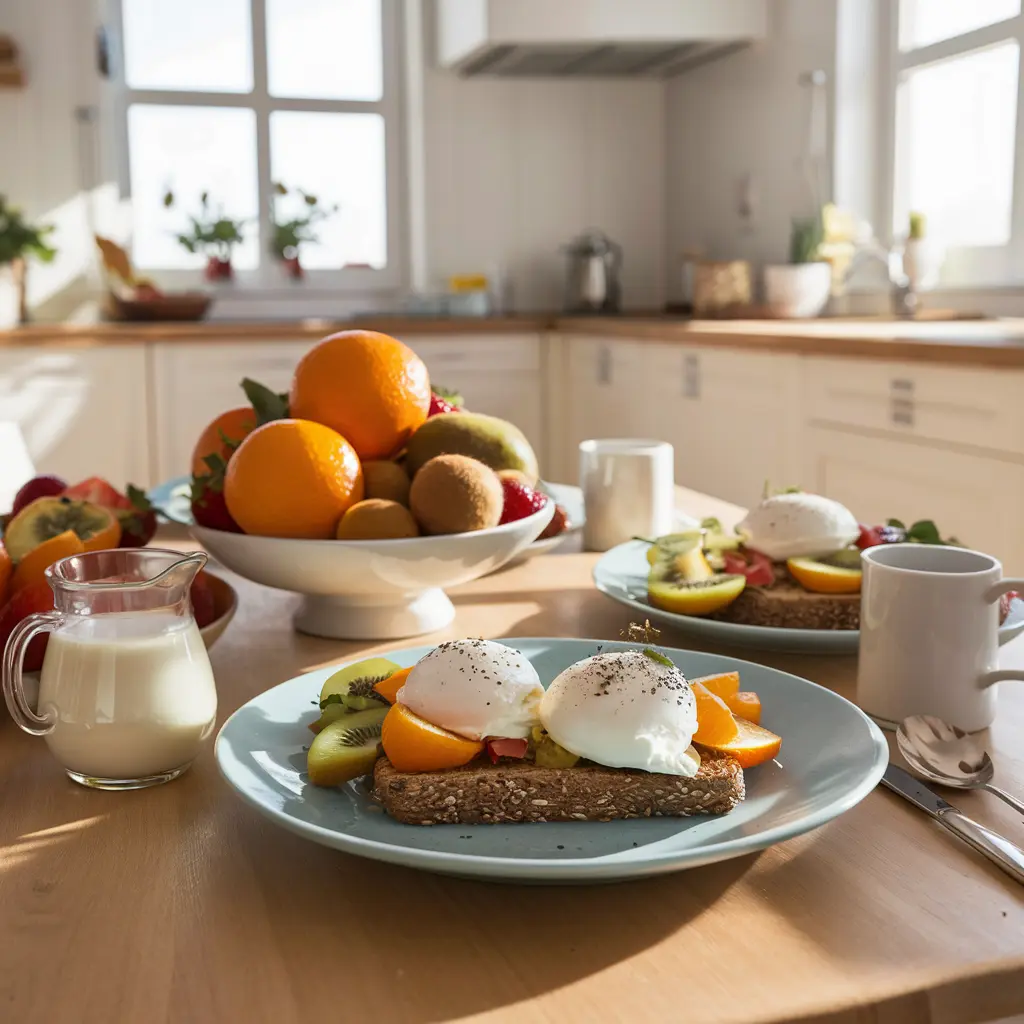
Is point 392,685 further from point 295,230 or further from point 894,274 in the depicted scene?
point 295,230

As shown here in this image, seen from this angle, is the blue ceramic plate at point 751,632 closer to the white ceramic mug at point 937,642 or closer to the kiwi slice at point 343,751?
the white ceramic mug at point 937,642

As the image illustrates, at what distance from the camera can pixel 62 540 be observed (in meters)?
0.82

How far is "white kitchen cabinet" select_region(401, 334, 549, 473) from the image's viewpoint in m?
3.80

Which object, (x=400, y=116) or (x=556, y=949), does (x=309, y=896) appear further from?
(x=400, y=116)

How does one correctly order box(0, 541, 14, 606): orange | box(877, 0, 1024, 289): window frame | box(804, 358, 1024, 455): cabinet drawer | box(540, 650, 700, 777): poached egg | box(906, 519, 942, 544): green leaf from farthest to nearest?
box(877, 0, 1024, 289): window frame
box(804, 358, 1024, 455): cabinet drawer
box(906, 519, 942, 544): green leaf
box(0, 541, 14, 606): orange
box(540, 650, 700, 777): poached egg

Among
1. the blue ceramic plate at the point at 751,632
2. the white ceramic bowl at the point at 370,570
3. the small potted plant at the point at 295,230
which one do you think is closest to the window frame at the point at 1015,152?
the small potted plant at the point at 295,230

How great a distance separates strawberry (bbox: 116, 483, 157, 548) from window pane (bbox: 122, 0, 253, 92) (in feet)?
11.7

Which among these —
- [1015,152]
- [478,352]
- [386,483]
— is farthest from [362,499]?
[478,352]

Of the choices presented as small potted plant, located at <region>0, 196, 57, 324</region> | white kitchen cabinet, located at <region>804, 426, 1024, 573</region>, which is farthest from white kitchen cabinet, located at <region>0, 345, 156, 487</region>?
white kitchen cabinet, located at <region>804, 426, 1024, 573</region>

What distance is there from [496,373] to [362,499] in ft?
9.80

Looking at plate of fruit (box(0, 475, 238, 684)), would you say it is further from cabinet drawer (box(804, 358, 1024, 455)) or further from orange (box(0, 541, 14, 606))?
cabinet drawer (box(804, 358, 1024, 455))

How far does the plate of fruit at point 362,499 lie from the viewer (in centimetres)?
87

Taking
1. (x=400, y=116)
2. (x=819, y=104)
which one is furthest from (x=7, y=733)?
(x=400, y=116)

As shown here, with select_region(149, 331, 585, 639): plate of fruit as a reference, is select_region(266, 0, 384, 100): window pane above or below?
above
